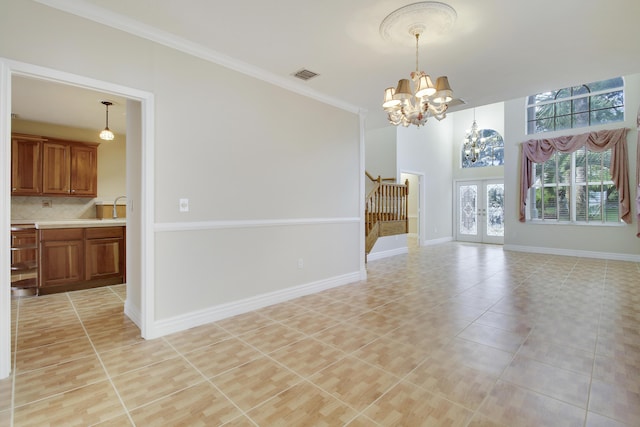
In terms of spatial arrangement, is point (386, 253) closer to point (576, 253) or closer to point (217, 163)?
point (576, 253)

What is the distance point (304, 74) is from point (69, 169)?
15.0 ft

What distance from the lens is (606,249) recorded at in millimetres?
6688

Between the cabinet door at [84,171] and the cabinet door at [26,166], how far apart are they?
439 mm

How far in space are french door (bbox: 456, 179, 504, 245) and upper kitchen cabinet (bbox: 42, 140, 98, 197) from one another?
9866 millimetres

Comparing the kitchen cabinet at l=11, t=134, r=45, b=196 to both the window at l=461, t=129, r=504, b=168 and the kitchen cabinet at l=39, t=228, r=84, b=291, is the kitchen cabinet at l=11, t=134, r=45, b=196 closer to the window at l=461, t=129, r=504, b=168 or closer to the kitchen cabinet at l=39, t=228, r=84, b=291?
the kitchen cabinet at l=39, t=228, r=84, b=291

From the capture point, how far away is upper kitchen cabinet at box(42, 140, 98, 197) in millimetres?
5066

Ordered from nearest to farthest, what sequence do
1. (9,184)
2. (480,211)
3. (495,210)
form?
1. (9,184)
2. (495,210)
3. (480,211)

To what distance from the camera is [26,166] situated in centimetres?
488

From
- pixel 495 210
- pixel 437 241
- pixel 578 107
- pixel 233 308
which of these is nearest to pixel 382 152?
pixel 437 241

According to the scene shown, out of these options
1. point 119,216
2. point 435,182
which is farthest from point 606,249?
point 119,216

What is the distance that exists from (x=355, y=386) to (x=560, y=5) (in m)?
3.22

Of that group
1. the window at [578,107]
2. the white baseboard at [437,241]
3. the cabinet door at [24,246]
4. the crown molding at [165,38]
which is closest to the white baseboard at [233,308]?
the crown molding at [165,38]

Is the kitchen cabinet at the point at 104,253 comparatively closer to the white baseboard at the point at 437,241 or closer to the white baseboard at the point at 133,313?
the white baseboard at the point at 133,313

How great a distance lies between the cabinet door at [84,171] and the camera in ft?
17.4
